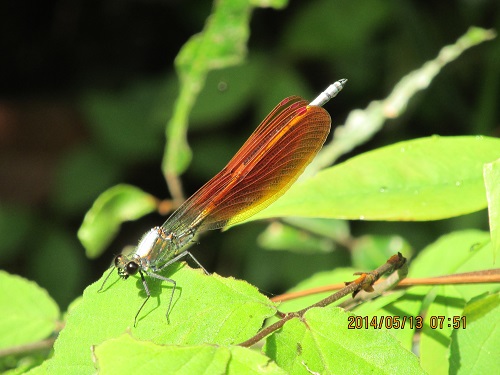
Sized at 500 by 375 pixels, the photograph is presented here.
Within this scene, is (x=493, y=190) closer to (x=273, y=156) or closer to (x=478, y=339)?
(x=478, y=339)

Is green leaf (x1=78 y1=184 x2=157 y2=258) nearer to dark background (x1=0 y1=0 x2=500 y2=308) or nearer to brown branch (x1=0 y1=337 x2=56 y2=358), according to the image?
brown branch (x1=0 y1=337 x2=56 y2=358)

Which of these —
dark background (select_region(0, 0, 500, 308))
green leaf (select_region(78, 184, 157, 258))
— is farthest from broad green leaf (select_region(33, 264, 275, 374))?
dark background (select_region(0, 0, 500, 308))

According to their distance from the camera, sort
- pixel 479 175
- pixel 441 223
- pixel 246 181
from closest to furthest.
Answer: pixel 479 175 < pixel 246 181 < pixel 441 223

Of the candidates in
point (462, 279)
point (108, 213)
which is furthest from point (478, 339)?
point (108, 213)

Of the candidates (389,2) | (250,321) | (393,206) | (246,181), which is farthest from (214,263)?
(250,321)

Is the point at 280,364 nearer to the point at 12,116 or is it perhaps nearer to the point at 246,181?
the point at 246,181

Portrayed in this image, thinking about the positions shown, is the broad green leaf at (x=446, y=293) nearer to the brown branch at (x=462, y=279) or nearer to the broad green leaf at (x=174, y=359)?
the brown branch at (x=462, y=279)
